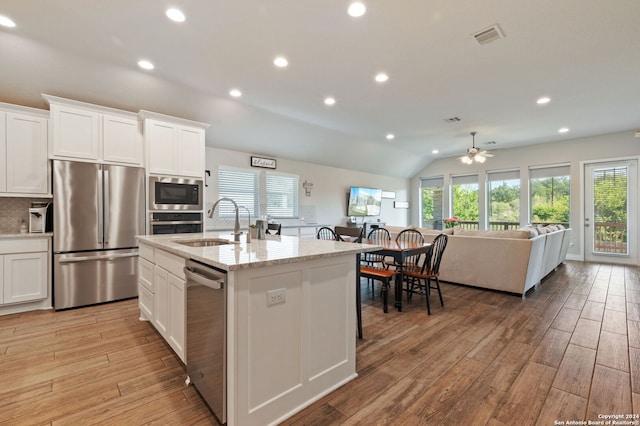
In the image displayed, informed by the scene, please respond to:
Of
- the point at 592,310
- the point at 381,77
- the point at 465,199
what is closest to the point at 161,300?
the point at 381,77

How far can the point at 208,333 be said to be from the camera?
170 cm

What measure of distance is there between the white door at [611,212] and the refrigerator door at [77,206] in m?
9.84

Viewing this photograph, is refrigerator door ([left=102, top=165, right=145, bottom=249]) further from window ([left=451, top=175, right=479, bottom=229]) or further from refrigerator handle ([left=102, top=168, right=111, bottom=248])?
window ([left=451, top=175, right=479, bottom=229])

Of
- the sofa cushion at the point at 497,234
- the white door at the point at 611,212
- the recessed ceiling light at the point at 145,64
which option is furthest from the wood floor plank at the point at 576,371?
the white door at the point at 611,212

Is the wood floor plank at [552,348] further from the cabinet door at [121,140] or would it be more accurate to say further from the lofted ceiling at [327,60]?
the cabinet door at [121,140]

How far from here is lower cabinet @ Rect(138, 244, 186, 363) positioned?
2.15 metres

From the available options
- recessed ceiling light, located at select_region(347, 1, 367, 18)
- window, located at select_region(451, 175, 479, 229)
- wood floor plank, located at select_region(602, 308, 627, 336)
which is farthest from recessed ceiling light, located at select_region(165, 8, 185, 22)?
window, located at select_region(451, 175, 479, 229)

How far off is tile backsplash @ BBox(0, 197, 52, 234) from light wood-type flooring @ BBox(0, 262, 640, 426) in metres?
1.19

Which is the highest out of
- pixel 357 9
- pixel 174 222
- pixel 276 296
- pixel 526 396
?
pixel 357 9

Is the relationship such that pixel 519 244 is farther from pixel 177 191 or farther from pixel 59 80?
pixel 59 80

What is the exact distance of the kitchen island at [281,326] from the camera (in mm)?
1525

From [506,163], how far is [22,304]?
10275mm

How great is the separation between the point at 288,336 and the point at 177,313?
101cm

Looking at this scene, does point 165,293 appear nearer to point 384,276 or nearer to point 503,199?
point 384,276
